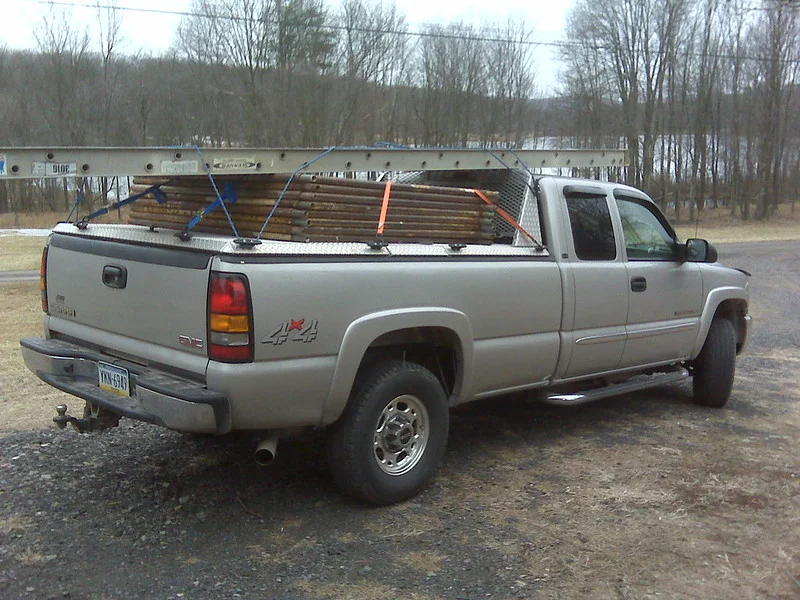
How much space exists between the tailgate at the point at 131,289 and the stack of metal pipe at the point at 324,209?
52 centimetres

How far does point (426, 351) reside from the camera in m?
4.90

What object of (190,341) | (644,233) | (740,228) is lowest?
(190,341)

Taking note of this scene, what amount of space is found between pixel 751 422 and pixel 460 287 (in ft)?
10.9

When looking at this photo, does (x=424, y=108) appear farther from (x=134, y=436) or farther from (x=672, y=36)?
(x=134, y=436)

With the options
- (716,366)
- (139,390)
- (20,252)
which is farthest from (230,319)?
(20,252)

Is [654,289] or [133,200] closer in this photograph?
[133,200]

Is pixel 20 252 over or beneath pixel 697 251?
beneath

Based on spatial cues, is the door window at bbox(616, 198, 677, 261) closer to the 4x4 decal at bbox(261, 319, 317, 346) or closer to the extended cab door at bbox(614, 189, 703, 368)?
the extended cab door at bbox(614, 189, 703, 368)

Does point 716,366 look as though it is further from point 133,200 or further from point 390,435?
point 133,200

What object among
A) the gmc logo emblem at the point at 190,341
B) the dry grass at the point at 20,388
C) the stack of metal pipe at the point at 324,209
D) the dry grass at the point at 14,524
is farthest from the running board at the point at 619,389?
the dry grass at the point at 20,388

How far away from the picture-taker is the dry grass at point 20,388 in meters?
5.92

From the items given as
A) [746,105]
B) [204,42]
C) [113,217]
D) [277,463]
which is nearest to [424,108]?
[204,42]

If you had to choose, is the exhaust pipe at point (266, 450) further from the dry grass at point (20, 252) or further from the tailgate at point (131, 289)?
the dry grass at point (20, 252)

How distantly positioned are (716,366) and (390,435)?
3.62 metres
